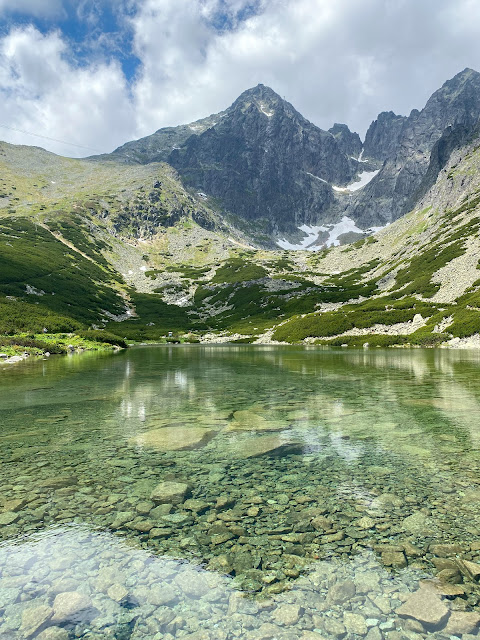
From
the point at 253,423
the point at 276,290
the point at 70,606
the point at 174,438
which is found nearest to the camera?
the point at 70,606

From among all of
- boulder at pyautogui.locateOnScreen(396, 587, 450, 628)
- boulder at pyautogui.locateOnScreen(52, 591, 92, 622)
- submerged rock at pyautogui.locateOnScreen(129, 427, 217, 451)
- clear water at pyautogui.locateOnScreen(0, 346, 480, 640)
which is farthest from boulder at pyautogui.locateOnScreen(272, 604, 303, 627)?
submerged rock at pyautogui.locateOnScreen(129, 427, 217, 451)

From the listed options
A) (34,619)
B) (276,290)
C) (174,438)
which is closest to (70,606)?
(34,619)

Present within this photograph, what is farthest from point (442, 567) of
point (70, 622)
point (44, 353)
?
point (44, 353)

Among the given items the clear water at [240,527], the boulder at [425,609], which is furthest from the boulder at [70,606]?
the boulder at [425,609]

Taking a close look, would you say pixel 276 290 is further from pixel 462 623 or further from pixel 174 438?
pixel 462 623

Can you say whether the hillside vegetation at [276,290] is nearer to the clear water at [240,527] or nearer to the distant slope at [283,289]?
the distant slope at [283,289]

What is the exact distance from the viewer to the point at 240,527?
268 inches

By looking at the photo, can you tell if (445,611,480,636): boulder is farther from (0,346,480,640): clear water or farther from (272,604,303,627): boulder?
(272,604,303,627): boulder

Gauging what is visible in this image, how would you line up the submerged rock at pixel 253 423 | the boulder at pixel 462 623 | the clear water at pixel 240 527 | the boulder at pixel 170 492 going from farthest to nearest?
the submerged rock at pixel 253 423, the boulder at pixel 170 492, the clear water at pixel 240 527, the boulder at pixel 462 623

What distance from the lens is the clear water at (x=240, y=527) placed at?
15.4ft

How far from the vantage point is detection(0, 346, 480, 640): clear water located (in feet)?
15.4

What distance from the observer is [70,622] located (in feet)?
15.2

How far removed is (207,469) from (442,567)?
19.1 ft

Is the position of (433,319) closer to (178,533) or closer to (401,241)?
(178,533)
